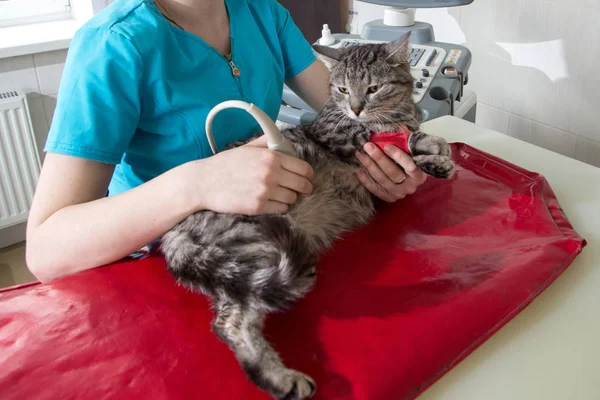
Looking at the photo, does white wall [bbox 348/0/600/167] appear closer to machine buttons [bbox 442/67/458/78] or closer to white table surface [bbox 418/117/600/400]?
machine buttons [bbox 442/67/458/78]

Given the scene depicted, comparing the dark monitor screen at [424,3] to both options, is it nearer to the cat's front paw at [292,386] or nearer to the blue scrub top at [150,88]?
the blue scrub top at [150,88]

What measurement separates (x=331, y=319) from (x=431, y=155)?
1.55 ft

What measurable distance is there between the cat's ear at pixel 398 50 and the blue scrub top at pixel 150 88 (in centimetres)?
29

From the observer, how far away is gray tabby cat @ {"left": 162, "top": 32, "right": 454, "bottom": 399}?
2.37 feet

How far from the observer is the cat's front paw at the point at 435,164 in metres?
1.05

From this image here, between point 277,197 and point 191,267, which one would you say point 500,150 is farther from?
point 191,267

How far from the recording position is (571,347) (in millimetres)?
739

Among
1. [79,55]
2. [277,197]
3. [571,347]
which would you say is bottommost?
[571,347]

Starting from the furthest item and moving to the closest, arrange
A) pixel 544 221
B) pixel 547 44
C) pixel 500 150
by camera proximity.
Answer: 1. pixel 547 44
2. pixel 500 150
3. pixel 544 221

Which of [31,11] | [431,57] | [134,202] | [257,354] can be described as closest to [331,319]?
[257,354]

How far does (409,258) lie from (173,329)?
420 millimetres

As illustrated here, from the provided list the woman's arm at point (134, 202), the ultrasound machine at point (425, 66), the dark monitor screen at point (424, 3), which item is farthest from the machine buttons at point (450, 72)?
the woman's arm at point (134, 202)

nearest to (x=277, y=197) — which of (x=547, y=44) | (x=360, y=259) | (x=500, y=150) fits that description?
(x=360, y=259)

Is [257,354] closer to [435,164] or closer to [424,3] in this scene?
[435,164]
